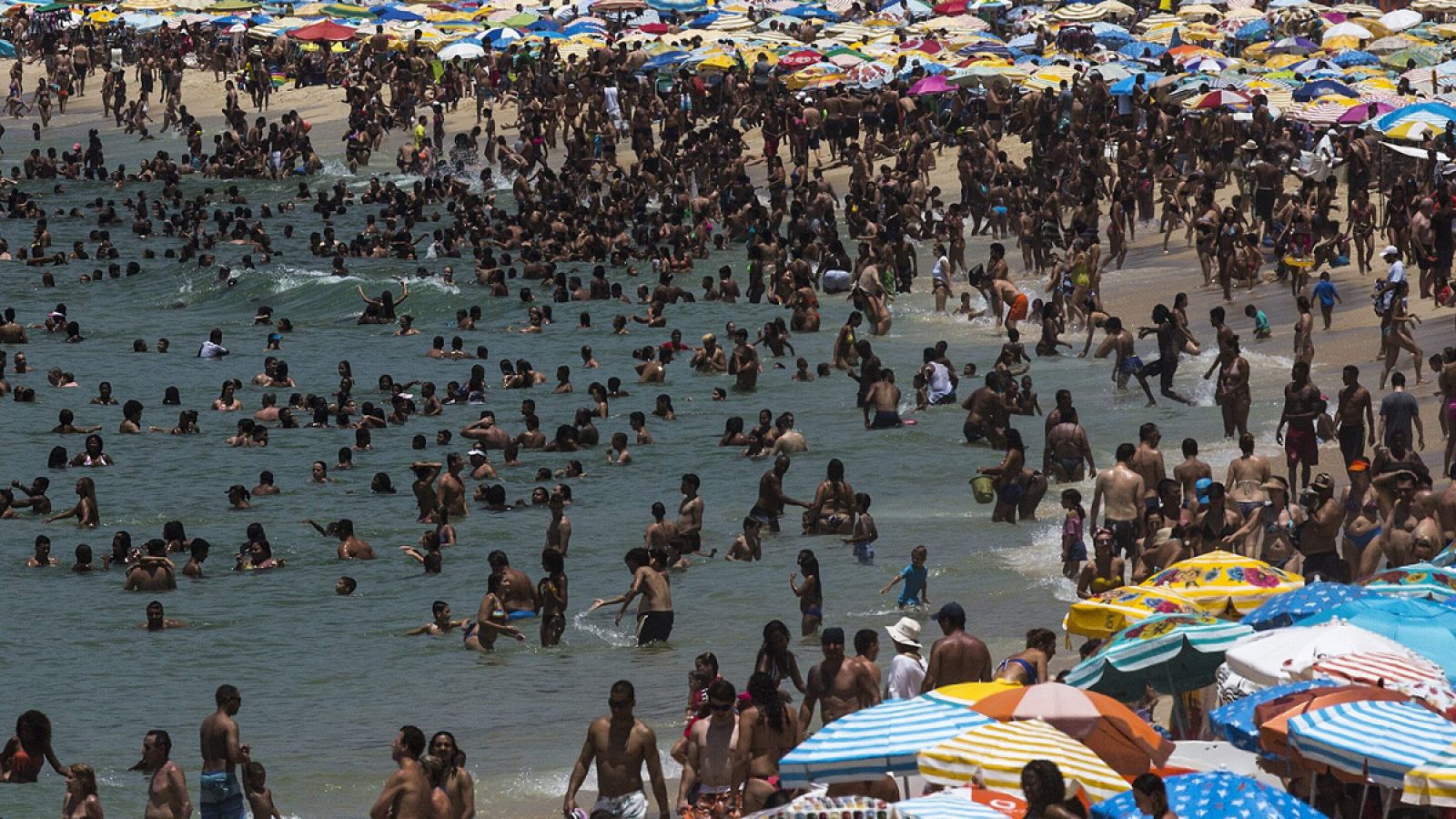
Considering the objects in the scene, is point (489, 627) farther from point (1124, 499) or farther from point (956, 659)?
point (956, 659)

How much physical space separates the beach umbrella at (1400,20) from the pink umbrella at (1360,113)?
13.5 meters

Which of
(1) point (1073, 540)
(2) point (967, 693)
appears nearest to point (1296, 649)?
(2) point (967, 693)

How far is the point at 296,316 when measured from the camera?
35.0m

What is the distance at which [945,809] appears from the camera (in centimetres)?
847

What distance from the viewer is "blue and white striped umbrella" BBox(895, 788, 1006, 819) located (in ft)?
27.3

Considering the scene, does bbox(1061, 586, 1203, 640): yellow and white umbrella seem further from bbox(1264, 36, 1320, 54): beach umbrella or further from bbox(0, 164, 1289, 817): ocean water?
bbox(1264, 36, 1320, 54): beach umbrella

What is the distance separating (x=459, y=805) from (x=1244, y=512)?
7897 millimetres

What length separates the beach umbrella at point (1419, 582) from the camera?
40.3 ft

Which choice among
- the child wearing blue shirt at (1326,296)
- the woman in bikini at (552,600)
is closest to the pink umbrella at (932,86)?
the child wearing blue shirt at (1326,296)

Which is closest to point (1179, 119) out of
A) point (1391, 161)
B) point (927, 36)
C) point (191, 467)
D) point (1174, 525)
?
point (1391, 161)

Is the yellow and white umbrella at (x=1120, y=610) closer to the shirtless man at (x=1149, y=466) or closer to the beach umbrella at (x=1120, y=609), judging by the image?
the beach umbrella at (x=1120, y=609)

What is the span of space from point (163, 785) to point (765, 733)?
3368 millimetres

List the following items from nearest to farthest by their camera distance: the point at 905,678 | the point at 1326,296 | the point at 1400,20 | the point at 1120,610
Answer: the point at 905,678 < the point at 1120,610 < the point at 1326,296 < the point at 1400,20

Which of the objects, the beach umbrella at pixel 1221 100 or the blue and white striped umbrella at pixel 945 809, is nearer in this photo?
the blue and white striped umbrella at pixel 945 809
